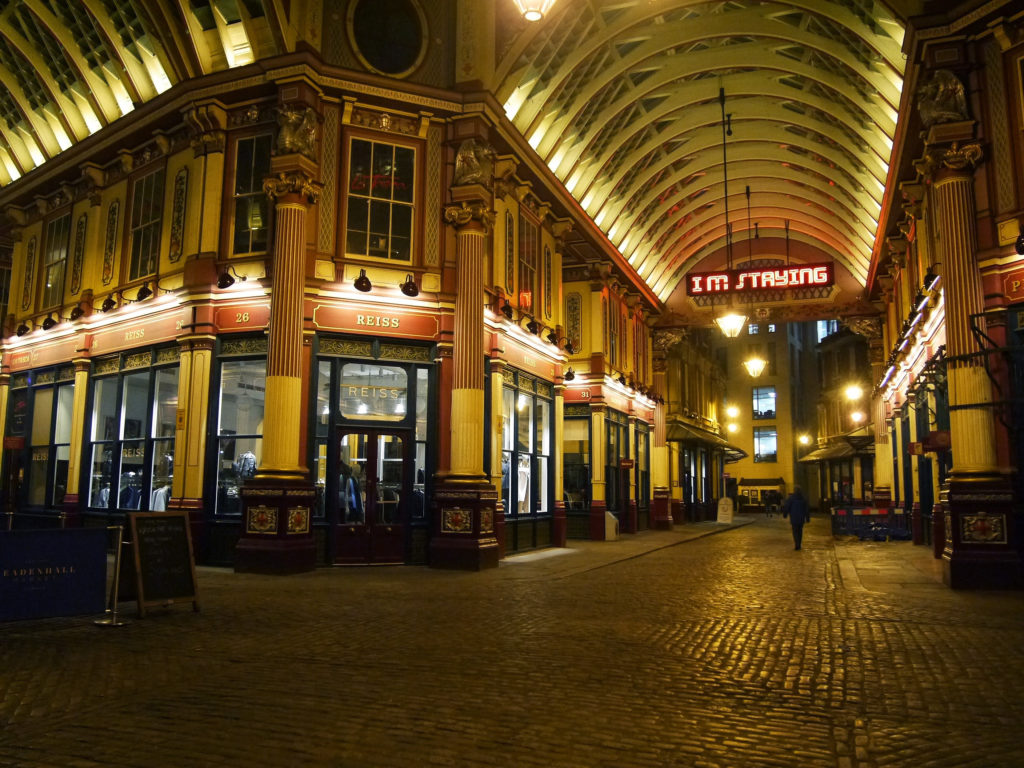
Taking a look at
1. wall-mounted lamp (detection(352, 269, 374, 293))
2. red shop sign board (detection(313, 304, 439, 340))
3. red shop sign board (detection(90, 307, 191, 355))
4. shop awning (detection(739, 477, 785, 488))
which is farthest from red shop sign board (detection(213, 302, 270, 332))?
shop awning (detection(739, 477, 785, 488))

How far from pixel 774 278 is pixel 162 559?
59.5ft

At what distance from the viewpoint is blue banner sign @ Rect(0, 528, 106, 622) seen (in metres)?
8.03

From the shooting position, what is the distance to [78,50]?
17734 mm

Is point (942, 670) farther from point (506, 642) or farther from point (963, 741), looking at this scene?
point (506, 642)

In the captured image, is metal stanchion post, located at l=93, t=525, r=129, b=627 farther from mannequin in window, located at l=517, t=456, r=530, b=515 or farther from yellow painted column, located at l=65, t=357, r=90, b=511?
mannequin in window, located at l=517, t=456, r=530, b=515

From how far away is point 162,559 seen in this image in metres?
9.00

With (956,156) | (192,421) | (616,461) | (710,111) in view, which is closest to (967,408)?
(956,156)

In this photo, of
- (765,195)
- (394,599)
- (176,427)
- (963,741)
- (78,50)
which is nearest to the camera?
(963,741)

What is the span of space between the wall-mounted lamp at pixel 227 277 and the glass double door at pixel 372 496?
3373 mm

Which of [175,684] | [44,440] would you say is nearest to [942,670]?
[175,684]

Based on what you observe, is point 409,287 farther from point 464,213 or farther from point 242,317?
point 242,317

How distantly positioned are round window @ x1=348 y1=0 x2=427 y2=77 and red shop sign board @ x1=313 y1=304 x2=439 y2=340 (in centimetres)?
463

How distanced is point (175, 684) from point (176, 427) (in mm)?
9971

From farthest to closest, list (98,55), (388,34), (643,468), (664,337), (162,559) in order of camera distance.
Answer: (664,337), (643,468), (98,55), (388,34), (162,559)
